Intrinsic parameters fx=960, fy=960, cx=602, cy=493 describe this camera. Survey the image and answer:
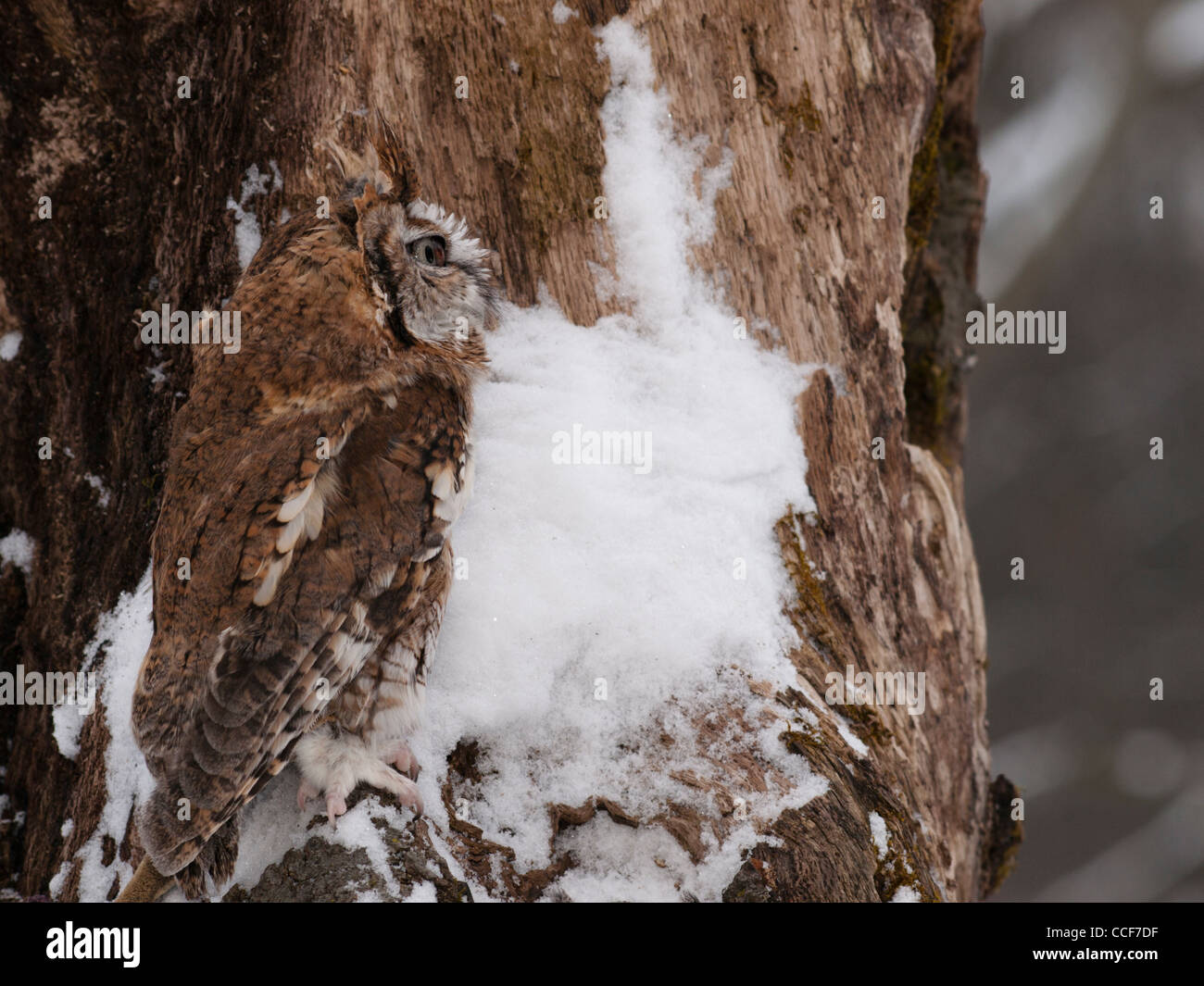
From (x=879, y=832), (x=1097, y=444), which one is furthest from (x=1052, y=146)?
(x=879, y=832)

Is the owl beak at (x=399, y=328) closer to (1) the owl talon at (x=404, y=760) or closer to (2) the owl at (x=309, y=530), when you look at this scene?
(2) the owl at (x=309, y=530)

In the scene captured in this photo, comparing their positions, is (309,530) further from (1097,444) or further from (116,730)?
(1097,444)

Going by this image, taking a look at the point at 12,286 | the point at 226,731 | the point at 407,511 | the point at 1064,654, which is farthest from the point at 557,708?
the point at 1064,654

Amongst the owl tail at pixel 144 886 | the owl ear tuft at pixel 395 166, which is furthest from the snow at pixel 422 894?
the owl ear tuft at pixel 395 166

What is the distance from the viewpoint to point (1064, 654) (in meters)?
10.1

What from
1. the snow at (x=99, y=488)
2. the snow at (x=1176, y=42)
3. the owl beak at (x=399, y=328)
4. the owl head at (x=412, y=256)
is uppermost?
the snow at (x=1176, y=42)

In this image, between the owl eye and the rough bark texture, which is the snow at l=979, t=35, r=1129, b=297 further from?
the owl eye

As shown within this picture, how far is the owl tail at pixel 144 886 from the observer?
2230 mm

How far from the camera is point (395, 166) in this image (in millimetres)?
→ 2453

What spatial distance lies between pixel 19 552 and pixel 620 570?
1.93 metres

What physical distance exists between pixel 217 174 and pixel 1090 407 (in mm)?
9410

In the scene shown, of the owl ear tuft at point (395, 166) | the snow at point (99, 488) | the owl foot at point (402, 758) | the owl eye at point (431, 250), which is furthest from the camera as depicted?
the snow at point (99, 488)

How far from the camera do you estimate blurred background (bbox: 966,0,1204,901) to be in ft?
30.5
